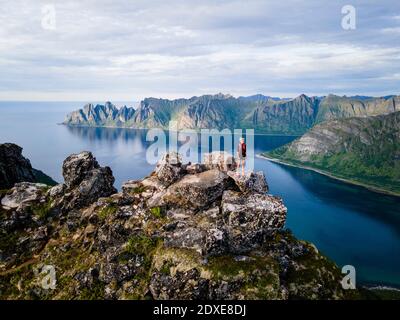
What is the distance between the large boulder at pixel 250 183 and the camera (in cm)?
4656

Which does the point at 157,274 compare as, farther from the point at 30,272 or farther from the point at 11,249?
the point at 11,249

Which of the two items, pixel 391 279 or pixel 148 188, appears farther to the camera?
pixel 391 279

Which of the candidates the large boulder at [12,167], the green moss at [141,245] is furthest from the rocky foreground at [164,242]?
the large boulder at [12,167]

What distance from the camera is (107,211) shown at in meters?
48.1

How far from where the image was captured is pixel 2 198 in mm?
54625

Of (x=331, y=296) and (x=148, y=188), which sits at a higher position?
(x=148, y=188)

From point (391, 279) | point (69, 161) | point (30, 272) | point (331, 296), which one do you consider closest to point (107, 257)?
point (30, 272)

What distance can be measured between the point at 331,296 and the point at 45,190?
43823 millimetres

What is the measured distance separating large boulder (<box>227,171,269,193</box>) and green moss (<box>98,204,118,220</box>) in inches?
651

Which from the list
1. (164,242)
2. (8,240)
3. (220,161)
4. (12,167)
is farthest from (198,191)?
(12,167)

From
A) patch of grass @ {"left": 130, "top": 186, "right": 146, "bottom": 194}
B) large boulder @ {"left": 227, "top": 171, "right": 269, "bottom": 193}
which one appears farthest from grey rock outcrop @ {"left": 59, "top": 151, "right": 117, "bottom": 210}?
large boulder @ {"left": 227, "top": 171, "right": 269, "bottom": 193}

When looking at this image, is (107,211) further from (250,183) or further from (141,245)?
(250,183)

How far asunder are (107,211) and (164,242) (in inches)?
426

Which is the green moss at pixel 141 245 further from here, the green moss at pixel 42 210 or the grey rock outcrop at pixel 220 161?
the green moss at pixel 42 210
